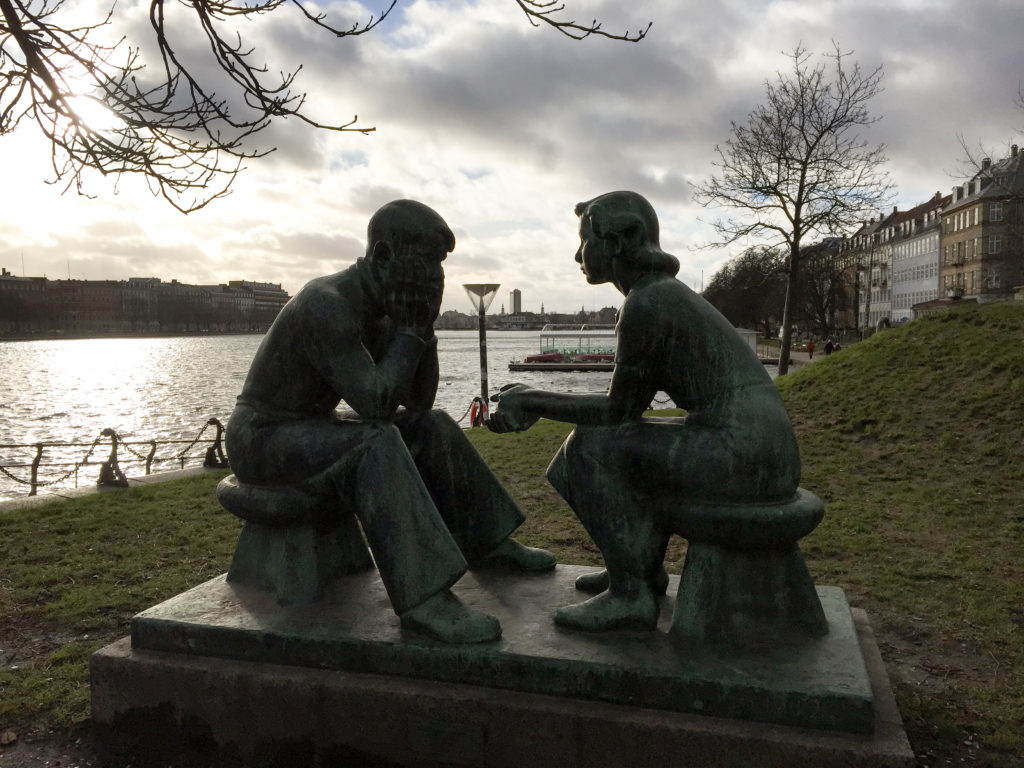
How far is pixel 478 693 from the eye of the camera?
8.57 feet

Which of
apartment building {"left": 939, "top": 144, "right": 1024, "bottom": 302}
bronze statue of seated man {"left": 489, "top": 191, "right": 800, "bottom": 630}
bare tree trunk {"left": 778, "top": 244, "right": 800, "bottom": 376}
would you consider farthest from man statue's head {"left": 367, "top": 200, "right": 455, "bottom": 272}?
apartment building {"left": 939, "top": 144, "right": 1024, "bottom": 302}

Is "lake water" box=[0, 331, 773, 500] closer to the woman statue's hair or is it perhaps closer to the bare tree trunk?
the bare tree trunk

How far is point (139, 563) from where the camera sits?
560 cm

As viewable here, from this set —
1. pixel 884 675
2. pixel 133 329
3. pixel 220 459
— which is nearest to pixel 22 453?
pixel 220 459

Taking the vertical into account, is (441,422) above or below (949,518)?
above

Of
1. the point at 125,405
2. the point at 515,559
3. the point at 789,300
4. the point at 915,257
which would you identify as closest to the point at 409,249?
the point at 515,559

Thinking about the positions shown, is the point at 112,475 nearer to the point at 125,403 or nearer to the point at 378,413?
the point at 378,413

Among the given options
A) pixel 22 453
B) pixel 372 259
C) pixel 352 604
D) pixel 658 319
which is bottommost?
pixel 22 453

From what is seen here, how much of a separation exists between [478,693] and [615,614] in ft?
1.86

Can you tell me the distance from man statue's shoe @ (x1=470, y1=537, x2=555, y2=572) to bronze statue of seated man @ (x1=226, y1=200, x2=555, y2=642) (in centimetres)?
48

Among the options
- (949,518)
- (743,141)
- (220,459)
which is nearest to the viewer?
(949,518)

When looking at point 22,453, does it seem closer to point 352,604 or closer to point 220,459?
point 220,459

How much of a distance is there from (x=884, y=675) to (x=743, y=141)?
55.5ft

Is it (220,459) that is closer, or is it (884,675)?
(884,675)
